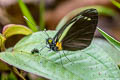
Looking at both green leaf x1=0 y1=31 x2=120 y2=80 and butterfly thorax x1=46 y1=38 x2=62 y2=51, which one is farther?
butterfly thorax x1=46 y1=38 x2=62 y2=51

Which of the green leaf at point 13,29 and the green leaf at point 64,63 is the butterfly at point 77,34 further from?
the green leaf at point 13,29

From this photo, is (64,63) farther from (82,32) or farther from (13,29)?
(13,29)

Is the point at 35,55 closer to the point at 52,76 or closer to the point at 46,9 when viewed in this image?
the point at 52,76

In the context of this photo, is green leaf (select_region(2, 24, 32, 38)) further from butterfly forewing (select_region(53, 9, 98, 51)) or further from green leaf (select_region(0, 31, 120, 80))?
butterfly forewing (select_region(53, 9, 98, 51))

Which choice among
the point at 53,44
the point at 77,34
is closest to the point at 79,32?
the point at 77,34

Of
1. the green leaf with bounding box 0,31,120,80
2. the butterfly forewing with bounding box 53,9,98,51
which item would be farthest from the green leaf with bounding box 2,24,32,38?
the butterfly forewing with bounding box 53,9,98,51

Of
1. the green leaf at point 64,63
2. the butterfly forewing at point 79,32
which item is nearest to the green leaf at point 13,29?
the green leaf at point 64,63
